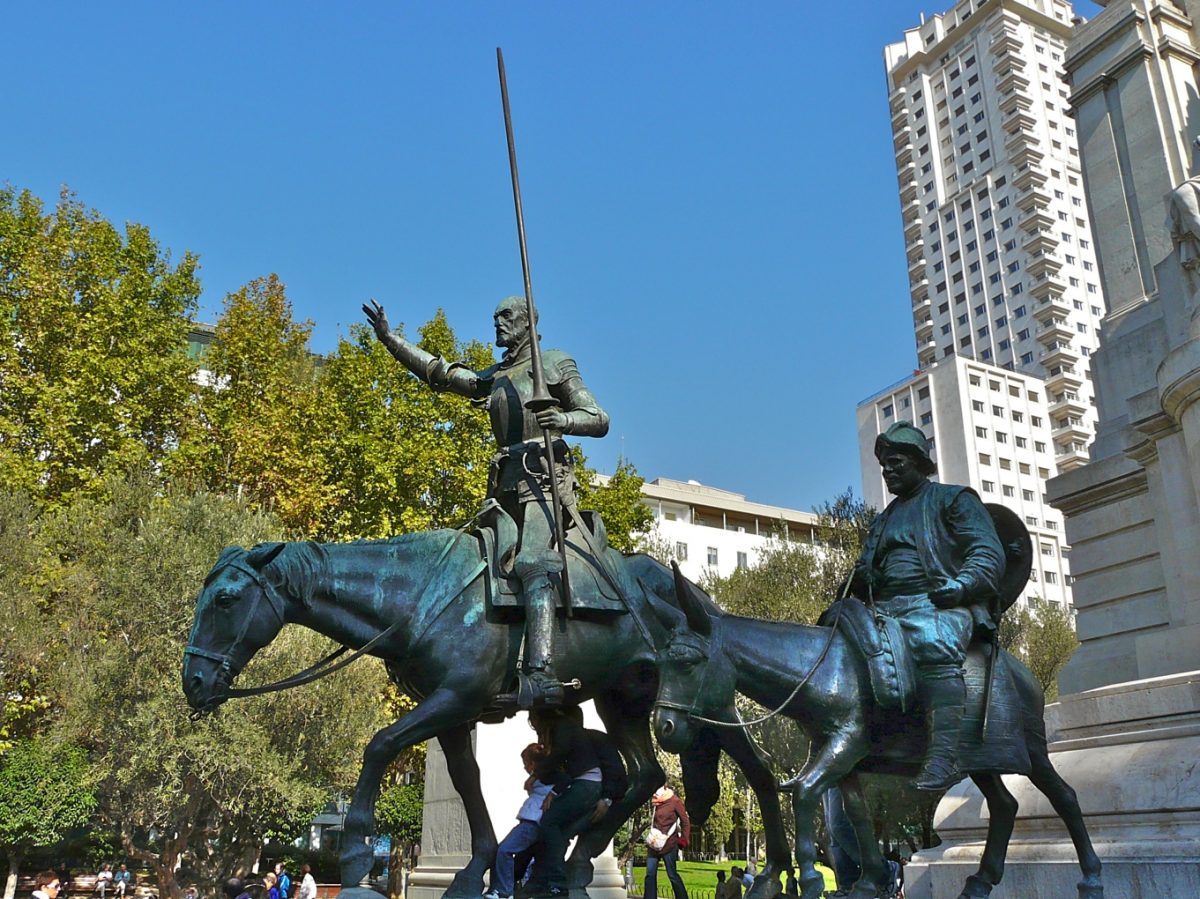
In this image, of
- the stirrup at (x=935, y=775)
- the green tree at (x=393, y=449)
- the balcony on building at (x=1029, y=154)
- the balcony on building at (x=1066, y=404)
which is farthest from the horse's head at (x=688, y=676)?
the balcony on building at (x=1029, y=154)

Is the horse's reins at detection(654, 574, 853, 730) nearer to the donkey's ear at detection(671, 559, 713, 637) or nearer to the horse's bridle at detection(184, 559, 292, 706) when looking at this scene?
the donkey's ear at detection(671, 559, 713, 637)

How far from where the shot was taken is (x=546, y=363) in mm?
7828

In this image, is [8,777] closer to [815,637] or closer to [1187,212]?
[815,637]

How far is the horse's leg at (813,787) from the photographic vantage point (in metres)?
5.93

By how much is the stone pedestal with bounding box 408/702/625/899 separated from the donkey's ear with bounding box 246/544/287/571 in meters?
5.52

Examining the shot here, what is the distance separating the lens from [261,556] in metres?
6.65

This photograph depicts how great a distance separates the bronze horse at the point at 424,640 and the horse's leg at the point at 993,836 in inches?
50.7

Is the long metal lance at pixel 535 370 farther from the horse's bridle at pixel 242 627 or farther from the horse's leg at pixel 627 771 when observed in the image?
the horse's bridle at pixel 242 627

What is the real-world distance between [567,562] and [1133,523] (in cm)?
894

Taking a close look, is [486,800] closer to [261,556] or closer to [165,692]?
[261,556]

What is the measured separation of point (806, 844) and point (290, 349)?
33.0 meters

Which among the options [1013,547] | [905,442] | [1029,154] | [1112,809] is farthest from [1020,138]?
[905,442]

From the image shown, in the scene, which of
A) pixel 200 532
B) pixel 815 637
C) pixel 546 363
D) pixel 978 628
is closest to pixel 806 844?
pixel 815 637

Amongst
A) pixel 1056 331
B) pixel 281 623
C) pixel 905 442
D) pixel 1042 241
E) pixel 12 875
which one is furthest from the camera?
pixel 1042 241
